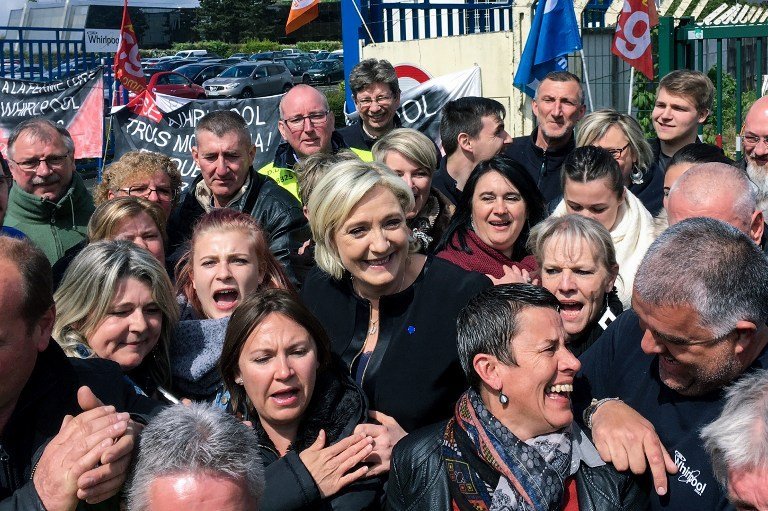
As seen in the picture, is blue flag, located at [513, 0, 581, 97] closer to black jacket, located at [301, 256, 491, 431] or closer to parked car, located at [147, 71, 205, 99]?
black jacket, located at [301, 256, 491, 431]

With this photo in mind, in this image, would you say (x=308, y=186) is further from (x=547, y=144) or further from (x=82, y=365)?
(x=82, y=365)

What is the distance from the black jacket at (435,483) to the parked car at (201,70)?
31.5 metres

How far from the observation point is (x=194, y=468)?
231cm

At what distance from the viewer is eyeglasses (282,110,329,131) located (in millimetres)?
6176

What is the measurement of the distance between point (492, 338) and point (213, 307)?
5.01ft

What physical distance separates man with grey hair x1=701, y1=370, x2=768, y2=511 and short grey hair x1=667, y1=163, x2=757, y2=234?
131cm

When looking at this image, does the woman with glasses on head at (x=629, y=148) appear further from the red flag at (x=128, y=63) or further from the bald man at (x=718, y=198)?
the red flag at (x=128, y=63)

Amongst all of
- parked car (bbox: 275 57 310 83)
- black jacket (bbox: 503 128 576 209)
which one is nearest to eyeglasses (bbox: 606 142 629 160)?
black jacket (bbox: 503 128 576 209)

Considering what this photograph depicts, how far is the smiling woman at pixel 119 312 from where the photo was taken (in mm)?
3496

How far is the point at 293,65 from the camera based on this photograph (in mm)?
38125

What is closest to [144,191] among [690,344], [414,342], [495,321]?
[414,342]

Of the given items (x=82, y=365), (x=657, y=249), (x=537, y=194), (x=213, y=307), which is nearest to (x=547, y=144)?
(x=537, y=194)

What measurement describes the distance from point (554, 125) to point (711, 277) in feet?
12.3

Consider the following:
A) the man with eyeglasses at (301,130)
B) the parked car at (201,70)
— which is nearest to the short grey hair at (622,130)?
the man with eyeglasses at (301,130)
